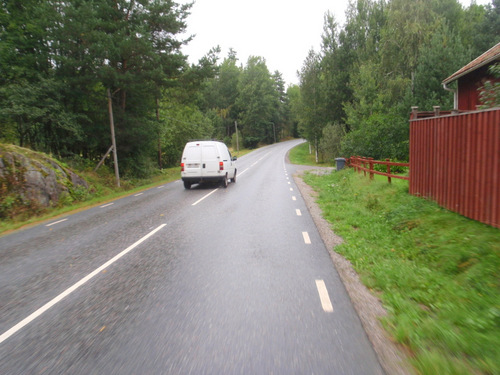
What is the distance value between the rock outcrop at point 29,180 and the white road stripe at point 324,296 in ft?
36.8

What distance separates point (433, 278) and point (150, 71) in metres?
19.1

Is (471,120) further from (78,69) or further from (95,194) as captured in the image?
(78,69)

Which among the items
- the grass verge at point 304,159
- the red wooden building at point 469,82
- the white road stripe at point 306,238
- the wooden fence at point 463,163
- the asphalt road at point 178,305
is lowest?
the grass verge at point 304,159

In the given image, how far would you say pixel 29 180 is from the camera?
12125 millimetres

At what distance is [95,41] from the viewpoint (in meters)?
17.7

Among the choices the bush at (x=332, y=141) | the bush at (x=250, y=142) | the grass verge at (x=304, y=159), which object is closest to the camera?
the bush at (x=332, y=141)

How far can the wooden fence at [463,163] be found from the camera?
213 inches

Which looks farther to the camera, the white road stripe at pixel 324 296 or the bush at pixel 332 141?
the bush at pixel 332 141

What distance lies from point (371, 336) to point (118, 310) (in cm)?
283

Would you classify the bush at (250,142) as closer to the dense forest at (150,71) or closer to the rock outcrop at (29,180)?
the dense forest at (150,71)

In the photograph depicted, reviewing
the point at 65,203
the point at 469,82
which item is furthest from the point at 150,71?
the point at 469,82

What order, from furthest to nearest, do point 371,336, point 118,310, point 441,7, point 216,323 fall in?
point 441,7 < point 118,310 < point 216,323 < point 371,336

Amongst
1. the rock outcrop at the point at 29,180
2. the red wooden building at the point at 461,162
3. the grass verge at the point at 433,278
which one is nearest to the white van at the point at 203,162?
the rock outcrop at the point at 29,180

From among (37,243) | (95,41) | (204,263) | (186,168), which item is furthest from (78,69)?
(204,263)
